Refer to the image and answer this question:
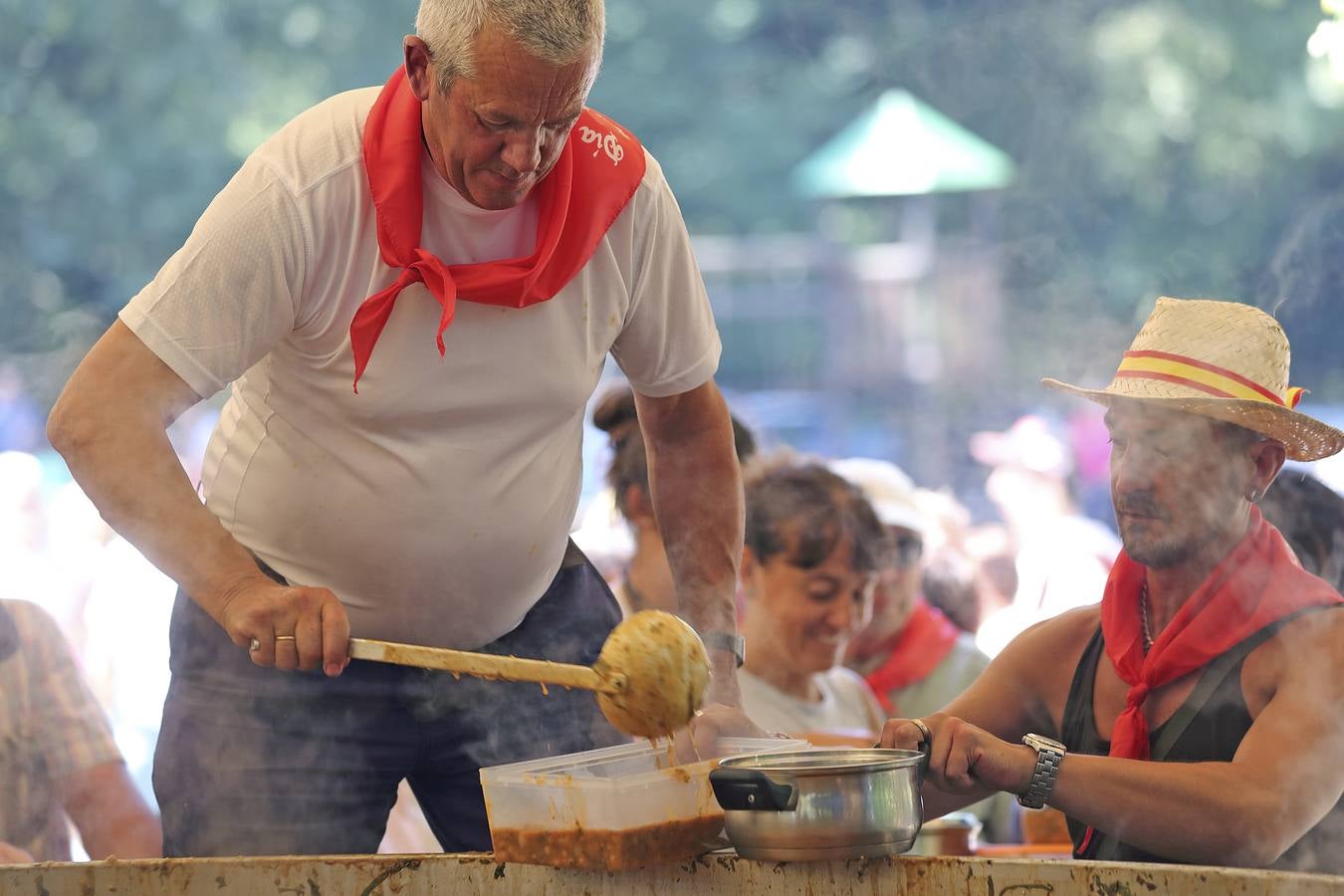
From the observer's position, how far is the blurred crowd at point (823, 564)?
314 centimetres

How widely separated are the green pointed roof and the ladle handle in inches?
157

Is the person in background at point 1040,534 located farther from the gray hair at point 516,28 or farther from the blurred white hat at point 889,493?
the gray hair at point 516,28

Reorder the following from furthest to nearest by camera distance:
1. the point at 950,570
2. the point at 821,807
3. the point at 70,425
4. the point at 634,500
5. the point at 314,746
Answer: the point at 950,570 → the point at 634,500 → the point at 314,746 → the point at 70,425 → the point at 821,807

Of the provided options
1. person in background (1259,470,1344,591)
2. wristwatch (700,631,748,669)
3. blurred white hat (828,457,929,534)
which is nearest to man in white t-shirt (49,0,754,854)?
wristwatch (700,631,748,669)

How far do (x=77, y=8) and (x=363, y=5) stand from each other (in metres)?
1.21

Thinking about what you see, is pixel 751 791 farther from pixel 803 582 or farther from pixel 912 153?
pixel 912 153

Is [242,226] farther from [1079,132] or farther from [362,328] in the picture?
[1079,132]

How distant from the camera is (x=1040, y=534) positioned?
4.75 m

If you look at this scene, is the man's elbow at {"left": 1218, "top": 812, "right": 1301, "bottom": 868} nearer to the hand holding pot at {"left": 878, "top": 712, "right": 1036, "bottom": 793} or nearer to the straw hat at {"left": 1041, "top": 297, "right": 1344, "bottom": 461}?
the hand holding pot at {"left": 878, "top": 712, "right": 1036, "bottom": 793}

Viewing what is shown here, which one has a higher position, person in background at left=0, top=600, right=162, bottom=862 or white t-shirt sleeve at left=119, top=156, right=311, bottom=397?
white t-shirt sleeve at left=119, top=156, right=311, bottom=397

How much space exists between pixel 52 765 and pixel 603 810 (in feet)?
4.94

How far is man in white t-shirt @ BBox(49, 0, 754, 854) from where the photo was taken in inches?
69.9

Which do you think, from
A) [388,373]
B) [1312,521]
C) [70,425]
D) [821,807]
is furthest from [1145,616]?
[70,425]

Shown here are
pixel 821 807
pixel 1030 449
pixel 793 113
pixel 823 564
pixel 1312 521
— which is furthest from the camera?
pixel 793 113
